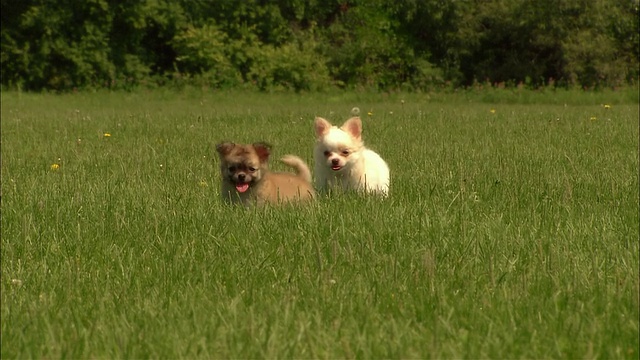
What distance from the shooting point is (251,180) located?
6.95 meters

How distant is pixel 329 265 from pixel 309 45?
36.7m

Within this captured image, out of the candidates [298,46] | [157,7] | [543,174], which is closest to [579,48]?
[298,46]

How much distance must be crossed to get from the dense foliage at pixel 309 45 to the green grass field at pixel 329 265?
28.6 meters

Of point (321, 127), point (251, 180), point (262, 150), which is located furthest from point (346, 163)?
point (251, 180)

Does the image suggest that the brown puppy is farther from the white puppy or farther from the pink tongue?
the white puppy

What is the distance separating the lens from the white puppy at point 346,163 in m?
7.74

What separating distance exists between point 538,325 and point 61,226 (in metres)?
3.57

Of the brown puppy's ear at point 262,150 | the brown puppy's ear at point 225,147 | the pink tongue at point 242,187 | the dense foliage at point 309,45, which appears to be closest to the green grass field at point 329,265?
the pink tongue at point 242,187

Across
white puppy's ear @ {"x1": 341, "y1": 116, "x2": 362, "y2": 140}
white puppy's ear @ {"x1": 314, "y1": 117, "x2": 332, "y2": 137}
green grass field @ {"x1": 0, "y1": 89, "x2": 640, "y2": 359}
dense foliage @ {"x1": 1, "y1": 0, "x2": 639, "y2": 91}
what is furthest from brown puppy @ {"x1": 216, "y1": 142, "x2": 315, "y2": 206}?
dense foliage @ {"x1": 1, "y1": 0, "x2": 639, "y2": 91}

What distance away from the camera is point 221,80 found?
38.1 m

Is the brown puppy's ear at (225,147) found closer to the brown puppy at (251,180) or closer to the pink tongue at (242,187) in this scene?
the brown puppy at (251,180)

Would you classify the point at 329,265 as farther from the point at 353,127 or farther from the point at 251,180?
the point at 353,127

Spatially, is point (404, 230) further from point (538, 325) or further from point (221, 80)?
point (221, 80)

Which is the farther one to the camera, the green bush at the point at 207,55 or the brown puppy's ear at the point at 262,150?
the green bush at the point at 207,55
